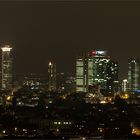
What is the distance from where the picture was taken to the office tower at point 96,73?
53.8 meters

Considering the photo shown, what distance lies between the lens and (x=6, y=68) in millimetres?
59688

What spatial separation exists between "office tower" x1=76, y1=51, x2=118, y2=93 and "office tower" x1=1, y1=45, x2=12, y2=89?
5.58 m

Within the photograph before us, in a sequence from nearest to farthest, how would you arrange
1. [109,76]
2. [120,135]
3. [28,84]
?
[120,135] → [109,76] → [28,84]

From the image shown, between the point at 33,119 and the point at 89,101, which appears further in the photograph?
the point at 89,101

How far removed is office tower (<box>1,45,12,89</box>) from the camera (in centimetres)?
5800

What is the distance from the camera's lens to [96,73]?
54500mm

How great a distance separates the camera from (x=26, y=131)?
24.5 metres

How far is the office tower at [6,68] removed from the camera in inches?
2283

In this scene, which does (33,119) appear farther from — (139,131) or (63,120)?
(139,131)

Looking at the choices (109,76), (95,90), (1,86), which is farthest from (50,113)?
(1,86)

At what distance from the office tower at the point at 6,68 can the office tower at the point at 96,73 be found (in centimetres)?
558

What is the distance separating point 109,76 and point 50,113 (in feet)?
67.1

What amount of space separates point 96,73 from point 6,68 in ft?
28.7

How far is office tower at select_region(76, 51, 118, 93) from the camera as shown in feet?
177
